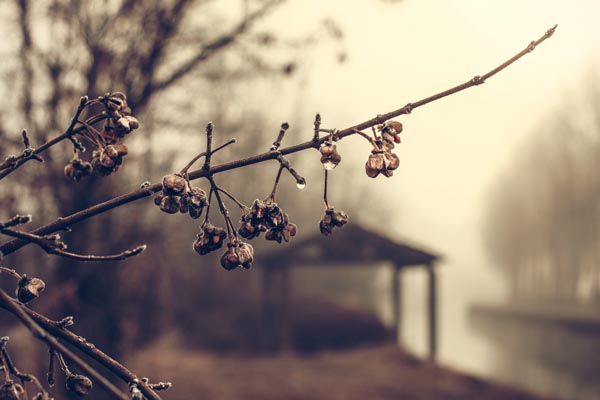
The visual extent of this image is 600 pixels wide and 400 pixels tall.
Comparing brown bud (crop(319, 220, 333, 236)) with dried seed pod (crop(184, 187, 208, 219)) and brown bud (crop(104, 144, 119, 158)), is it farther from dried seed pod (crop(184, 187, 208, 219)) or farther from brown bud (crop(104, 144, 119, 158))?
brown bud (crop(104, 144, 119, 158))

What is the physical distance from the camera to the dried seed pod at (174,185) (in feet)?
2.85

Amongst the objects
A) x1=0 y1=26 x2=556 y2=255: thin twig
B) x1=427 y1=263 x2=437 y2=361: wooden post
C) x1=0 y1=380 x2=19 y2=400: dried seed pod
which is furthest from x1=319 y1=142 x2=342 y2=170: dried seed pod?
x1=427 y1=263 x2=437 y2=361: wooden post

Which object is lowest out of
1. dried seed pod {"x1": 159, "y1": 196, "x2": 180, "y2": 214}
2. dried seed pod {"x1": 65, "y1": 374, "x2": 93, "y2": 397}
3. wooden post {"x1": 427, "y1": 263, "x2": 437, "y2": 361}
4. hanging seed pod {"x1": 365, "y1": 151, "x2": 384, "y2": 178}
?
wooden post {"x1": 427, "y1": 263, "x2": 437, "y2": 361}

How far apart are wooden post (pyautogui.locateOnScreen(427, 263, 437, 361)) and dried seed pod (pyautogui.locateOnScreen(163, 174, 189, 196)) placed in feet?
54.4

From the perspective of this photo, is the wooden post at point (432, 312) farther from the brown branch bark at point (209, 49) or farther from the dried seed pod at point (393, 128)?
the dried seed pod at point (393, 128)

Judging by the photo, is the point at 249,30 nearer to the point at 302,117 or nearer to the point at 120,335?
the point at 120,335

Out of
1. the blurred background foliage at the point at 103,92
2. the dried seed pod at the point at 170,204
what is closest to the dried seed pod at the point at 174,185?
the dried seed pod at the point at 170,204

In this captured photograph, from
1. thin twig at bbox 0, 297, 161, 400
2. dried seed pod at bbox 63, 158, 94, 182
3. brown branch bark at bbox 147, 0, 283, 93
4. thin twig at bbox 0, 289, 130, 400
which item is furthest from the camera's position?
brown branch bark at bbox 147, 0, 283, 93

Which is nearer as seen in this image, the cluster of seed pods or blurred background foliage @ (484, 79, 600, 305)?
the cluster of seed pods

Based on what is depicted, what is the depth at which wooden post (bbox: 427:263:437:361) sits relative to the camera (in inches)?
679

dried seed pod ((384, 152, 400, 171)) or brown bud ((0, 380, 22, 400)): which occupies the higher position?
dried seed pod ((384, 152, 400, 171))

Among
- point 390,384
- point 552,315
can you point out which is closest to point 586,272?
point 552,315

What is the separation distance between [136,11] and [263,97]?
1868cm

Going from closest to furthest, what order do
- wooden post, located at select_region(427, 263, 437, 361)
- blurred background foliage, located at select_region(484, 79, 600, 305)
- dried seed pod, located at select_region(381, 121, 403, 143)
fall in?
dried seed pod, located at select_region(381, 121, 403, 143)
wooden post, located at select_region(427, 263, 437, 361)
blurred background foliage, located at select_region(484, 79, 600, 305)
